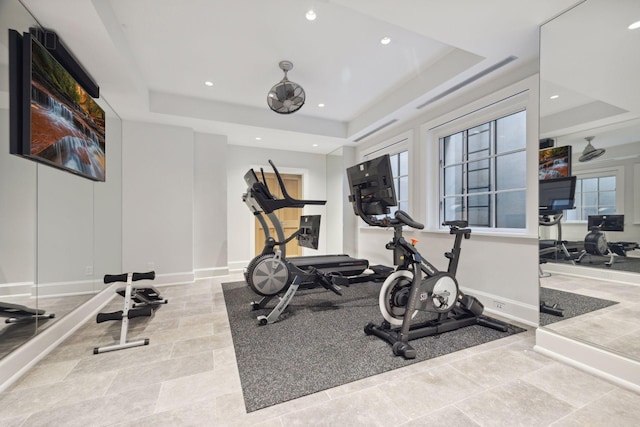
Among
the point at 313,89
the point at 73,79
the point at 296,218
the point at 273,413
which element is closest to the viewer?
the point at 273,413

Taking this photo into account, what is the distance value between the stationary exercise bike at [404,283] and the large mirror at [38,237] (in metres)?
2.72

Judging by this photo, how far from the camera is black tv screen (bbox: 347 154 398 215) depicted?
7.53 ft

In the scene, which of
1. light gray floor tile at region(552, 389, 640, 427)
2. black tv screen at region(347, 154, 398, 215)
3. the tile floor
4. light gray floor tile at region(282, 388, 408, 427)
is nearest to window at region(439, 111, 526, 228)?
the tile floor

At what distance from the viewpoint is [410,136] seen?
13.9 feet

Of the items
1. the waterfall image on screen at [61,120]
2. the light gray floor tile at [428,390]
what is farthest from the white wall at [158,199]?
the light gray floor tile at [428,390]

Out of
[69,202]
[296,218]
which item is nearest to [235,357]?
[69,202]

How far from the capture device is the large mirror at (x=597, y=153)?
1786mm

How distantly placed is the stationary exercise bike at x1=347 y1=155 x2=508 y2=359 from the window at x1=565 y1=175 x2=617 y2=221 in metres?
0.82

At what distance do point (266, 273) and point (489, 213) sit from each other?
303 cm

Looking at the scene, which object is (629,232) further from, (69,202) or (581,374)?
(69,202)

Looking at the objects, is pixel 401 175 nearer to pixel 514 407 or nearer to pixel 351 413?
pixel 514 407

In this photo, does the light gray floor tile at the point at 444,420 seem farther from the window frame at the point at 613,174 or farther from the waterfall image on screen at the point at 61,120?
the waterfall image on screen at the point at 61,120

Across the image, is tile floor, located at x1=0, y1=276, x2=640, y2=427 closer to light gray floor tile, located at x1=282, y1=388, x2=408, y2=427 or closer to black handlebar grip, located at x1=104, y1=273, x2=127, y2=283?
light gray floor tile, located at x1=282, y1=388, x2=408, y2=427

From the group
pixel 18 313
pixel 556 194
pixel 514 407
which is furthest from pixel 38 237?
pixel 556 194
